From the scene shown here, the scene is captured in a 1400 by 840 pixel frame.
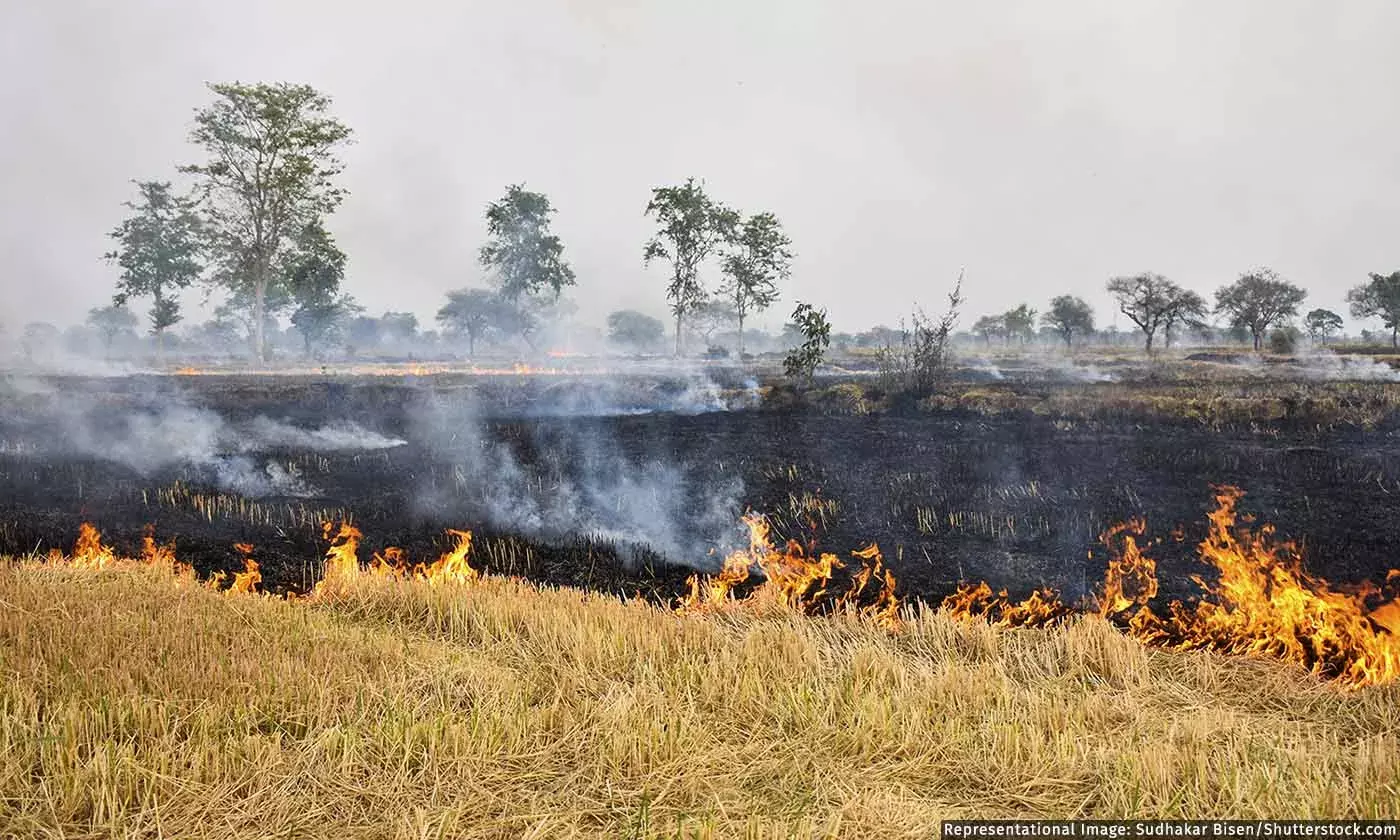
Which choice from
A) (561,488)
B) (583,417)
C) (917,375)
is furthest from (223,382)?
(917,375)

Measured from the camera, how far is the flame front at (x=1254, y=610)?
19.6 feet

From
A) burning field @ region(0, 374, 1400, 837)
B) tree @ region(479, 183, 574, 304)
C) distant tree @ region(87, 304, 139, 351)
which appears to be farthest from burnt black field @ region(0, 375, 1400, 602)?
distant tree @ region(87, 304, 139, 351)

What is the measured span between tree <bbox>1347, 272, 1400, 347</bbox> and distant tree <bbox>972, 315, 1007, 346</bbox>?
40869mm

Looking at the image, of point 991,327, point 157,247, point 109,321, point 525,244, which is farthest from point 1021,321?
point 109,321

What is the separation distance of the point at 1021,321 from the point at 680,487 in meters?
93.5

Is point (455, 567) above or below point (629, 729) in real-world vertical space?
below

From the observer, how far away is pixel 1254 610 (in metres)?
6.91

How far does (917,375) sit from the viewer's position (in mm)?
24656

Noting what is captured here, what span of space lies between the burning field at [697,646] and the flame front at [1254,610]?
1.6 inches

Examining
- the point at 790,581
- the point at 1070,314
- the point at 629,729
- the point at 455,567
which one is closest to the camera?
the point at 629,729

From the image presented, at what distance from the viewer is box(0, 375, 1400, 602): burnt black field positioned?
30.3 feet

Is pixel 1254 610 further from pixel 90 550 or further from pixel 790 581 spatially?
pixel 90 550

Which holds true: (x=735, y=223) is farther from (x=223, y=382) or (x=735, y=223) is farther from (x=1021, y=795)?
(x=1021, y=795)

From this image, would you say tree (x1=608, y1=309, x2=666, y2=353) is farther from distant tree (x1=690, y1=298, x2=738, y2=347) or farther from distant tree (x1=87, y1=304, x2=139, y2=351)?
distant tree (x1=87, y1=304, x2=139, y2=351)
